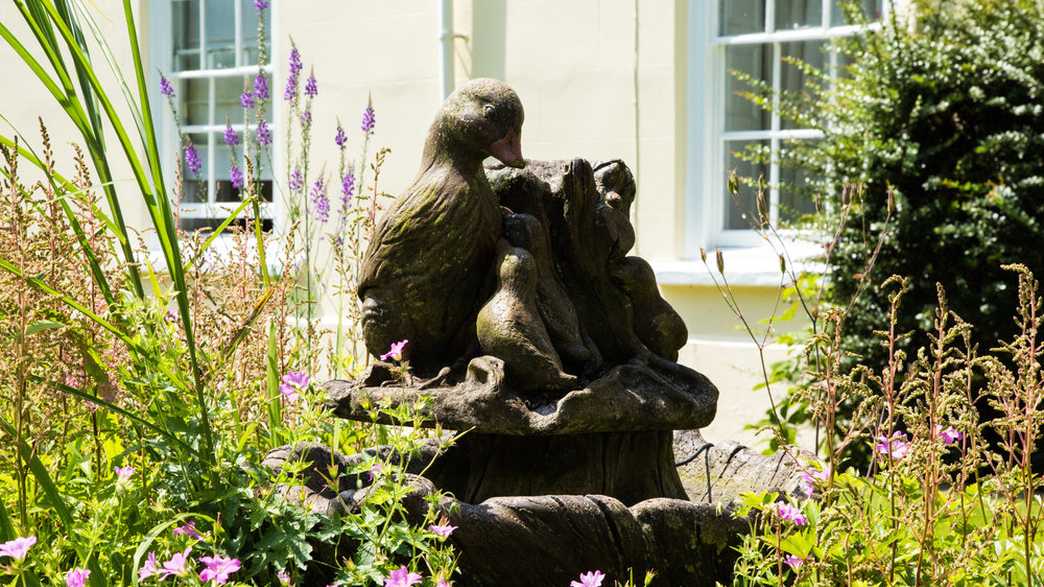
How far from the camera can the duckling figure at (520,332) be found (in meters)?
2.76

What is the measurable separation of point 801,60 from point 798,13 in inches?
10.6

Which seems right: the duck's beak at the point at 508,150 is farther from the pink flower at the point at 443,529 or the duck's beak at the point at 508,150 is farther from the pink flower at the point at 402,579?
the pink flower at the point at 402,579

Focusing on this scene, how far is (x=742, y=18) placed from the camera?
7.02m

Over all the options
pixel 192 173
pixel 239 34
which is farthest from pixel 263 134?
pixel 192 173

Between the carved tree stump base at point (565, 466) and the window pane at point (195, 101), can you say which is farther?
the window pane at point (195, 101)

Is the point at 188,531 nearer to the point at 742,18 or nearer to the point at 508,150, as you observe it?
the point at 508,150

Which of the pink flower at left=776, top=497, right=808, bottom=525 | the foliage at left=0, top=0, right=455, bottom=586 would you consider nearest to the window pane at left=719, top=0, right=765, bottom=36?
the foliage at left=0, top=0, right=455, bottom=586

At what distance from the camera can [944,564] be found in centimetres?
242

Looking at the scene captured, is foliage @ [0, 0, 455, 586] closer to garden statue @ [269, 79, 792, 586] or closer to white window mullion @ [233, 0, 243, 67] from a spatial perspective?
garden statue @ [269, 79, 792, 586]

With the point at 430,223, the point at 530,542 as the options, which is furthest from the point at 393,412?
the point at 430,223

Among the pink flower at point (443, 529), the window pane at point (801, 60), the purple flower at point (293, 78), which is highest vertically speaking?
the window pane at point (801, 60)

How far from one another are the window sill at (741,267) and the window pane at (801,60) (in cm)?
74

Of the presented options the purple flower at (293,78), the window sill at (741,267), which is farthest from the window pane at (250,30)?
the purple flower at (293,78)

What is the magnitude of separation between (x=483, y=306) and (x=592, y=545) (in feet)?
2.09
